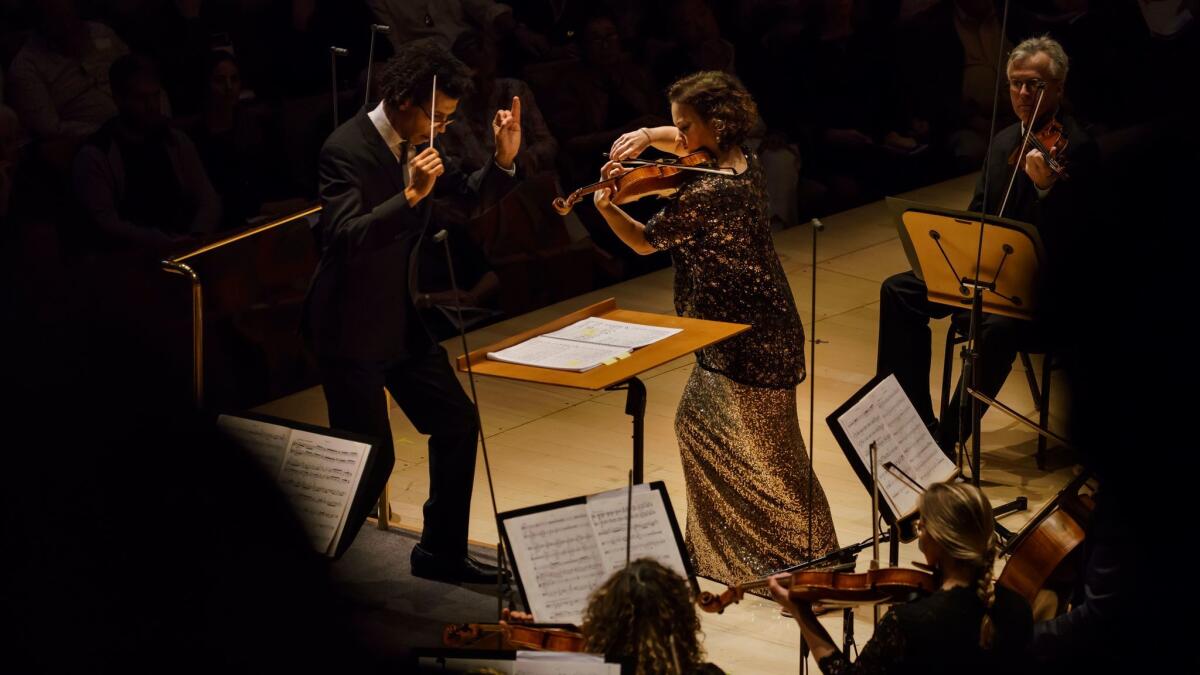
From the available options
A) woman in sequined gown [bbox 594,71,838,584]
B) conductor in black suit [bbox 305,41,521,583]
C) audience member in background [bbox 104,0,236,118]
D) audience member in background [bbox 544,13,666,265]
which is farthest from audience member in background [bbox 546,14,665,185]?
conductor in black suit [bbox 305,41,521,583]

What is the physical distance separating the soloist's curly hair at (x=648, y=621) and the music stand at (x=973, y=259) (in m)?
1.88

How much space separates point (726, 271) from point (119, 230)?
229 cm

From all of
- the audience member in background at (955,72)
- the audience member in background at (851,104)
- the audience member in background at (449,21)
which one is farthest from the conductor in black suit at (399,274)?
the audience member in background at (955,72)

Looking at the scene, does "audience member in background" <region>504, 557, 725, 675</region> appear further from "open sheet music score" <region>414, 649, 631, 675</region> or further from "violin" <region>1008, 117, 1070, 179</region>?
"violin" <region>1008, 117, 1070, 179</region>

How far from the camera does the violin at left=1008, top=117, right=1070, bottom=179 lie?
461cm

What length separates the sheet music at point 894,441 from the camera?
3.22m

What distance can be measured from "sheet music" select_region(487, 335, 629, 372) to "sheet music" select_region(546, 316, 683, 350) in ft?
0.13

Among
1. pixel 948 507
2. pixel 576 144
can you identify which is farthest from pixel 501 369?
pixel 576 144

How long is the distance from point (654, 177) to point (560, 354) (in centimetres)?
64

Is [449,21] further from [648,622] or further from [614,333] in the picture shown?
[648,622]

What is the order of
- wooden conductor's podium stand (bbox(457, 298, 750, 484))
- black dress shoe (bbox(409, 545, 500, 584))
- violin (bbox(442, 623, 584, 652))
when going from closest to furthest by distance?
violin (bbox(442, 623, 584, 652))
wooden conductor's podium stand (bbox(457, 298, 750, 484))
black dress shoe (bbox(409, 545, 500, 584))

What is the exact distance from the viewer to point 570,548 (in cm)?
284

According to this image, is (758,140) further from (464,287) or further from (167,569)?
(167,569)

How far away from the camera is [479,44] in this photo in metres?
6.04
